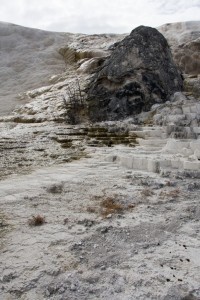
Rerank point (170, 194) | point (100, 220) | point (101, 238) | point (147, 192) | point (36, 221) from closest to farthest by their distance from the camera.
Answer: point (101, 238) < point (36, 221) < point (100, 220) < point (170, 194) < point (147, 192)

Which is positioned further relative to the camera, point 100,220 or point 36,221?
point 100,220

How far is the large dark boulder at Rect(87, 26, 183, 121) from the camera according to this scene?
2015cm

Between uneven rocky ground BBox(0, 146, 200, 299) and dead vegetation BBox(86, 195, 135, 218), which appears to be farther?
dead vegetation BBox(86, 195, 135, 218)

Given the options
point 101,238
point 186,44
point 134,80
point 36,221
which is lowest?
point 101,238

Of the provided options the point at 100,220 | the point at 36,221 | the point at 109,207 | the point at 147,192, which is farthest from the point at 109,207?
the point at 36,221

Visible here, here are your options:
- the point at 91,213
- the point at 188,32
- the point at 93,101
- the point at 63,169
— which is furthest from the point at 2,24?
the point at 91,213

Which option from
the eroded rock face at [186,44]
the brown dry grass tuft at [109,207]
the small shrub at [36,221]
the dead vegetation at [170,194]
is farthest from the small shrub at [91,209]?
the eroded rock face at [186,44]

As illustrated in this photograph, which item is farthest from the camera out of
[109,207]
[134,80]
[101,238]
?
[134,80]

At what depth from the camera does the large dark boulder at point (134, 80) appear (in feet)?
66.1

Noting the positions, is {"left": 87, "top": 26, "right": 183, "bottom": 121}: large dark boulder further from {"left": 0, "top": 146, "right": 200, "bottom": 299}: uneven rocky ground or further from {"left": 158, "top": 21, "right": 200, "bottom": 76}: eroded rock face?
{"left": 0, "top": 146, "right": 200, "bottom": 299}: uneven rocky ground

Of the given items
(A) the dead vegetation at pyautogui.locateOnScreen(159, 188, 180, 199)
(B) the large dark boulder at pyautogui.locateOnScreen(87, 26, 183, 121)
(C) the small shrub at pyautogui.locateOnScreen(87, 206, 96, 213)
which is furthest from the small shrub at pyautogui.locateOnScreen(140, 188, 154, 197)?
(B) the large dark boulder at pyautogui.locateOnScreen(87, 26, 183, 121)

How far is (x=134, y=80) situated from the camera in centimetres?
2061

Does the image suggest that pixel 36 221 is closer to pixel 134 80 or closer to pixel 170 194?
pixel 170 194

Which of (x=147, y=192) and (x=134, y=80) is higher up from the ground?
(x=134, y=80)
